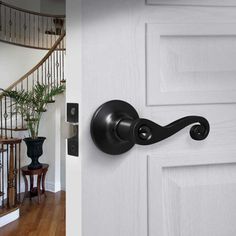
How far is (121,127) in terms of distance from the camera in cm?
43

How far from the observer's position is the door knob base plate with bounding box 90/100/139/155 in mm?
441

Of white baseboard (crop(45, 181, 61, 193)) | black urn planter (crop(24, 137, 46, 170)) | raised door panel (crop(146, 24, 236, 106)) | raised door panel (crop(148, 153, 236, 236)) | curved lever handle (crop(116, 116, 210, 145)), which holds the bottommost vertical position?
white baseboard (crop(45, 181, 61, 193))

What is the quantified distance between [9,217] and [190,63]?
3477mm

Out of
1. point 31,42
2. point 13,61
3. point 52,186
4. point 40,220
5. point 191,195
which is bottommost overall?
Result: point 40,220

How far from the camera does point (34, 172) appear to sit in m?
4.19

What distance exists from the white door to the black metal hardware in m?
0.01

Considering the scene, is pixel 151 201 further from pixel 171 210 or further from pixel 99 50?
pixel 99 50

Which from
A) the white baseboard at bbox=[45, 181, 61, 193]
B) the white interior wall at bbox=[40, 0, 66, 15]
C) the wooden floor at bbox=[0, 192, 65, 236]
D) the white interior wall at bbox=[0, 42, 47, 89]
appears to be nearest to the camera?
the wooden floor at bbox=[0, 192, 65, 236]

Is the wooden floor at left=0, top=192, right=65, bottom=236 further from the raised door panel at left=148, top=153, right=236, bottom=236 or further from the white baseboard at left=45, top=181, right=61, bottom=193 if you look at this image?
the raised door panel at left=148, top=153, right=236, bottom=236

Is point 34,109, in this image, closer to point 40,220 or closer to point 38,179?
point 38,179

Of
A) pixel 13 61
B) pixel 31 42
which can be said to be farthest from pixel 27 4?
pixel 13 61

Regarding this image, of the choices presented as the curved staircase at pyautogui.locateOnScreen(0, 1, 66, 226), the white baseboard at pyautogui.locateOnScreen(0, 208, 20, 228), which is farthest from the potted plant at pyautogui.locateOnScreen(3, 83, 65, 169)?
the white baseboard at pyautogui.locateOnScreen(0, 208, 20, 228)

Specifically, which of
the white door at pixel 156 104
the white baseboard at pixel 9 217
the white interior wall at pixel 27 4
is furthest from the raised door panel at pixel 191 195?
the white interior wall at pixel 27 4

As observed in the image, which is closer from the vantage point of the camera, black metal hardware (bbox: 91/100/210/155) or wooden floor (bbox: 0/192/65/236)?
black metal hardware (bbox: 91/100/210/155)
